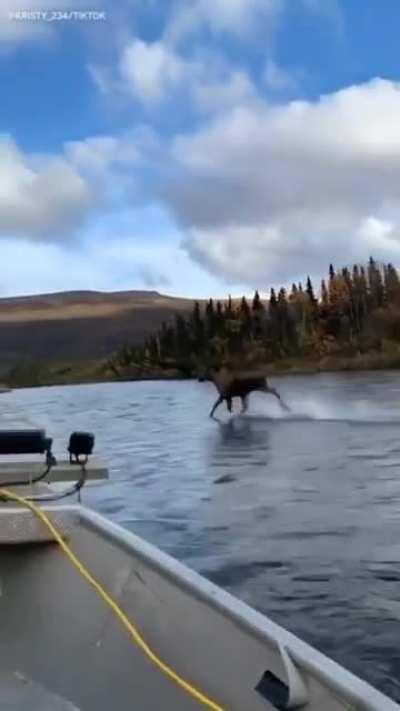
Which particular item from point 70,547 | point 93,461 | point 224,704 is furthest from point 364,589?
point 224,704

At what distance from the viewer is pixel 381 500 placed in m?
12.4

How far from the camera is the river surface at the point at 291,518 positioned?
692cm

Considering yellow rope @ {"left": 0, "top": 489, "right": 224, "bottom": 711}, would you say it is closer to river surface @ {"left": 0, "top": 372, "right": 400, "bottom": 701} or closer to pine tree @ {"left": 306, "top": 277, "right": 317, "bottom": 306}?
river surface @ {"left": 0, "top": 372, "right": 400, "bottom": 701}

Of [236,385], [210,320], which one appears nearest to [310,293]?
[210,320]

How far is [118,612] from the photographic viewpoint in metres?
4.31

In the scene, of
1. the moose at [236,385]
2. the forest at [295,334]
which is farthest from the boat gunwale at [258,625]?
the forest at [295,334]

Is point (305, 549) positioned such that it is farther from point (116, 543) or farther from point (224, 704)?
point (224, 704)

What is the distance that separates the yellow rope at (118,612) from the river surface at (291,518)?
192 centimetres

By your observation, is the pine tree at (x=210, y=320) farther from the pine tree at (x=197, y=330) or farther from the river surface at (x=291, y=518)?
the river surface at (x=291, y=518)

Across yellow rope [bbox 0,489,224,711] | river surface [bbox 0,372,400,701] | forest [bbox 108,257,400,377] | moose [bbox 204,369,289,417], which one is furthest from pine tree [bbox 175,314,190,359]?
yellow rope [bbox 0,489,224,711]

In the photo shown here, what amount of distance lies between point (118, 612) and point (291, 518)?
23.1 ft

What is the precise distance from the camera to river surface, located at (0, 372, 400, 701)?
692 cm

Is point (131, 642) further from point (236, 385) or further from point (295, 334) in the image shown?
point (295, 334)

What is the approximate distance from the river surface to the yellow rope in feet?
6.31
